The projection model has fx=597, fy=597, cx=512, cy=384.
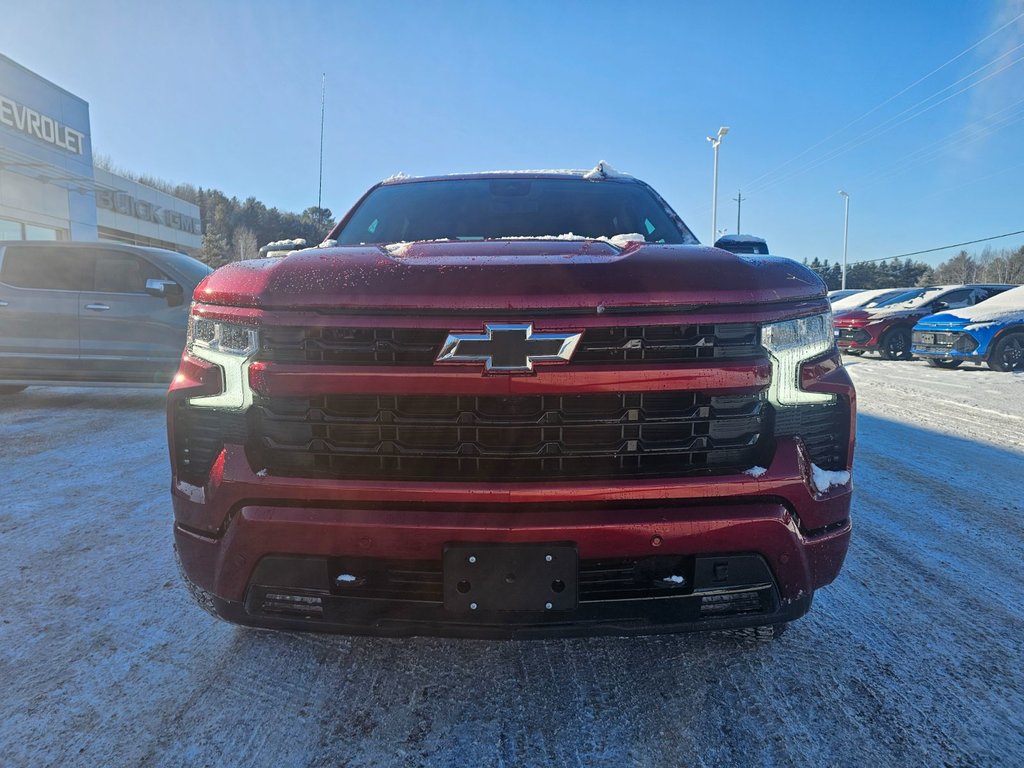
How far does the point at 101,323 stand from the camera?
6.31 m

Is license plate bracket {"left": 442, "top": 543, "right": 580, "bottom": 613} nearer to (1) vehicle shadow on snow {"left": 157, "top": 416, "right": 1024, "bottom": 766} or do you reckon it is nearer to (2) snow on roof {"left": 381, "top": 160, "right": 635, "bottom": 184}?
(1) vehicle shadow on snow {"left": 157, "top": 416, "right": 1024, "bottom": 766}

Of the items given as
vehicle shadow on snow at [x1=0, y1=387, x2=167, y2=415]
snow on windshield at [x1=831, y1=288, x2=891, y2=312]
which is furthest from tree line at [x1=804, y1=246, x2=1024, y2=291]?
vehicle shadow on snow at [x1=0, y1=387, x2=167, y2=415]

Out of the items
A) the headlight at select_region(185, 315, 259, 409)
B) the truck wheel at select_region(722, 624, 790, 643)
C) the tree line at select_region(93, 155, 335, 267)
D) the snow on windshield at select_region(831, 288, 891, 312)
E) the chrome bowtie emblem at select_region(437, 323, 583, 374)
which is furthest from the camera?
the tree line at select_region(93, 155, 335, 267)

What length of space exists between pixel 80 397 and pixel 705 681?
25.9 ft

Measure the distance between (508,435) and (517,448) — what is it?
0.13ft

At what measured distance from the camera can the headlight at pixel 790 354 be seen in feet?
5.10

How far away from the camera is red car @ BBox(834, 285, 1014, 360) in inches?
505

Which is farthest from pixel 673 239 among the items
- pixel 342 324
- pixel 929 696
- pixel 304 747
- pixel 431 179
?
pixel 304 747

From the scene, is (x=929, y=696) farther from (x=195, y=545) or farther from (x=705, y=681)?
(x=195, y=545)

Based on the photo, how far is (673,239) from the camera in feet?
8.58

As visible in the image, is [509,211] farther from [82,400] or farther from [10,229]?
[10,229]

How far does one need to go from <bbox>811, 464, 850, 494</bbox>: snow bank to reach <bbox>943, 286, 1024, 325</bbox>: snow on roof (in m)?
11.4

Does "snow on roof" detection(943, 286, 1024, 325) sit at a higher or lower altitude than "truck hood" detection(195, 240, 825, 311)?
higher

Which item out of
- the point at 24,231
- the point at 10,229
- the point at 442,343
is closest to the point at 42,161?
the point at 24,231
